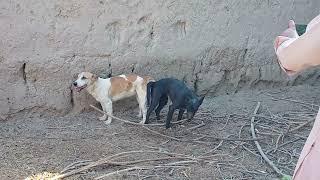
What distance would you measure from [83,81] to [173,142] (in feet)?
2.87

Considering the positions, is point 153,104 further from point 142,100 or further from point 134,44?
point 134,44

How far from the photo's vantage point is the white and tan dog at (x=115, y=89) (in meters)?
4.41

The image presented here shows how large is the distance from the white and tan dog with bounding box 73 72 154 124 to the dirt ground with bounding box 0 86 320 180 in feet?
0.52

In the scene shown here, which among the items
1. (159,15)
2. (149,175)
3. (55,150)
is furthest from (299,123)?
(55,150)

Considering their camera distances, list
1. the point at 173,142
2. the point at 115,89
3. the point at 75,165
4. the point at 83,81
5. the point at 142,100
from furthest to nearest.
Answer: the point at 142,100 → the point at 115,89 → the point at 83,81 → the point at 173,142 → the point at 75,165

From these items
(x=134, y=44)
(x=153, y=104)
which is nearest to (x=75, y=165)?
(x=153, y=104)

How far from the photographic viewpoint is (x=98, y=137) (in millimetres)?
4113

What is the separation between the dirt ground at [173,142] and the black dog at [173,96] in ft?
0.52

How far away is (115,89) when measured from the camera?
4.48m

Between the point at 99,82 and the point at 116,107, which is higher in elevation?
the point at 99,82

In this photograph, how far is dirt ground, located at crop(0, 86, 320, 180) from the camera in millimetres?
3506

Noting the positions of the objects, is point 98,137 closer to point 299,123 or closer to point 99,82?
point 99,82

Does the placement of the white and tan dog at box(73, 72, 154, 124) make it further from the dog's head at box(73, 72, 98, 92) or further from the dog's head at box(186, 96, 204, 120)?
the dog's head at box(186, 96, 204, 120)

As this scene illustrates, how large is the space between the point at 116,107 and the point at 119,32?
0.69 metres
